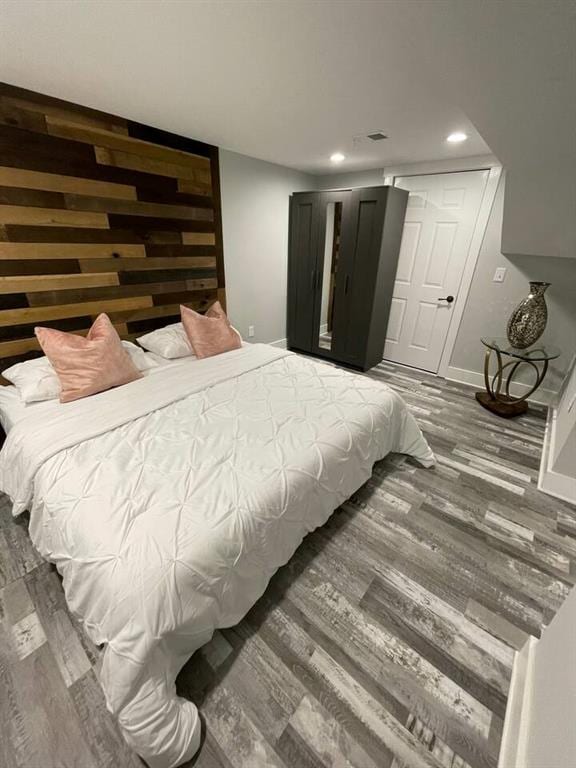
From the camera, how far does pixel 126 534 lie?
1018mm

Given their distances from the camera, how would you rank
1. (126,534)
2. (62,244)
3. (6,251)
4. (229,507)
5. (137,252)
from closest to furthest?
1. (126,534)
2. (229,507)
3. (6,251)
4. (62,244)
5. (137,252)

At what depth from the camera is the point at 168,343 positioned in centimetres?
248

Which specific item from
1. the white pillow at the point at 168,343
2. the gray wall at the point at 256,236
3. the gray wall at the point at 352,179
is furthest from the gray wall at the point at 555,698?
the gray wall at the point at 352,179

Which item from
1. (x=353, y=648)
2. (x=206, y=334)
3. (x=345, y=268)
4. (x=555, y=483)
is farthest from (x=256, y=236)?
(x=353, y=648)

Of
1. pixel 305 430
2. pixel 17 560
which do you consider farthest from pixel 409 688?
pixel 17 560

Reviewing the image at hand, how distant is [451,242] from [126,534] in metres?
3.73

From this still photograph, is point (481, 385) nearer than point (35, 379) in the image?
No

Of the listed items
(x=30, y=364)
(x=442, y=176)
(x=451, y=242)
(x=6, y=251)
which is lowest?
(x=30, y=364)

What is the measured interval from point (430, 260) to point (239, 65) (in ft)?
8.66

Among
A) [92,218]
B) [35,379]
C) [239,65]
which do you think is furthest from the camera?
[92,218]

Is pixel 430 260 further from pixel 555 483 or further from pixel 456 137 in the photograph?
pixel 555 483

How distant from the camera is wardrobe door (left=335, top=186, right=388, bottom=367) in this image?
3068 millimetres

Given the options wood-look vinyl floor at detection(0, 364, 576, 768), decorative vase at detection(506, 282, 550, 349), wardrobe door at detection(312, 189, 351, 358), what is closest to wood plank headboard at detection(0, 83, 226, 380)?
wardrobe door at detection(312, 189, 351, 358)

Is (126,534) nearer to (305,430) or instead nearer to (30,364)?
(305,430)
